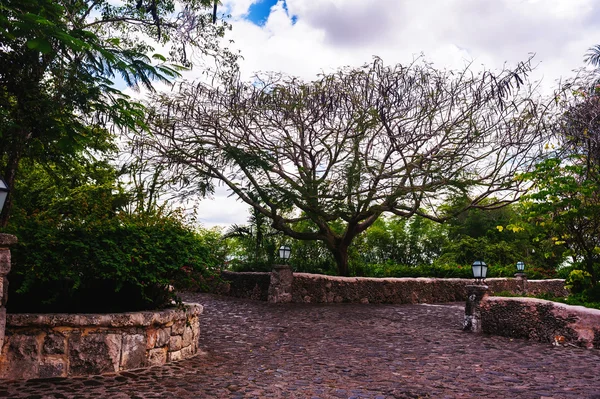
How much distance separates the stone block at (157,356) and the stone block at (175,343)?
0.35 feet

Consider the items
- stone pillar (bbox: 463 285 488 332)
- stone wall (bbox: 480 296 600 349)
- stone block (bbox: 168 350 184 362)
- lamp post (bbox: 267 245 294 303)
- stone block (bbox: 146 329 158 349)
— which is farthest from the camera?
lamp post (bbox: 267 245 294 303)

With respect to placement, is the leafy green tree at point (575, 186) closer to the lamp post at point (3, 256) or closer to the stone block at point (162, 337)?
the stone block at point (162, 337)

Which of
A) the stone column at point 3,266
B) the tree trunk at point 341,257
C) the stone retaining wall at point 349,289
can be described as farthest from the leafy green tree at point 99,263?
the tree trunk at point 341,257

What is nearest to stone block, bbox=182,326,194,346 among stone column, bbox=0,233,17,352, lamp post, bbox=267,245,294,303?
stone column, bbox=0,233,17,352

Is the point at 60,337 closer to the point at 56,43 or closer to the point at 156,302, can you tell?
the point at 156,302

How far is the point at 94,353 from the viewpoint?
489 centimetres

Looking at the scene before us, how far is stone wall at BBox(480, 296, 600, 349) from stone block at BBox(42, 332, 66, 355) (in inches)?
275

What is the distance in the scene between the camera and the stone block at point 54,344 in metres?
4.74

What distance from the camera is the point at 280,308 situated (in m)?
11.6

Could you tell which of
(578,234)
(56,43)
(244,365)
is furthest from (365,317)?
(56,43)

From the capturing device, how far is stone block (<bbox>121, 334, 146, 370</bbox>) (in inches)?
200

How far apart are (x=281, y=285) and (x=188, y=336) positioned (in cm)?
696

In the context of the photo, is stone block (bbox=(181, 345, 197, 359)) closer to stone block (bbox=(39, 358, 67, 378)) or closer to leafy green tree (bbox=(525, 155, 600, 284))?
stone block (bbox=(39, 358, 67, 378))

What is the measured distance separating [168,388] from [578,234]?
8840 mm
